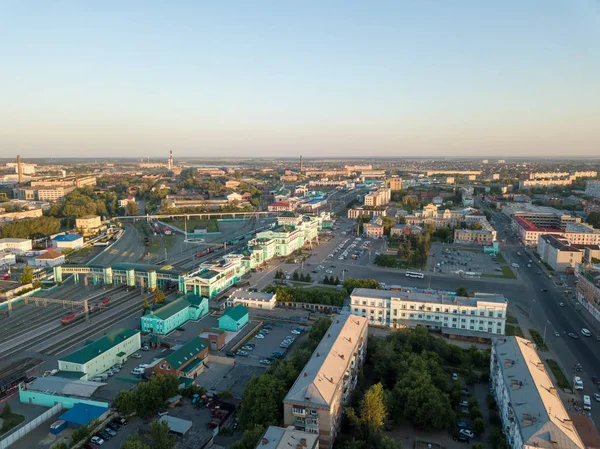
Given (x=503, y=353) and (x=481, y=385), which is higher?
(x=503, y=353)

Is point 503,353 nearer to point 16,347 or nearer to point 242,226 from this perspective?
point 16,347

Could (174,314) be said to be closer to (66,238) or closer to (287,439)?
(287,439)

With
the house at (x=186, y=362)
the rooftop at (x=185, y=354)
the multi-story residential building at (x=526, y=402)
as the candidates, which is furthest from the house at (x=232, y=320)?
the multi-story residential building at (x=526, y=402)

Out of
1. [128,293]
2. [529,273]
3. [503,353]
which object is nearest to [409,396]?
[503,353]

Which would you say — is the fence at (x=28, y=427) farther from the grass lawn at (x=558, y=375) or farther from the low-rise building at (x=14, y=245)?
the low-rise building at (x=14, y=245)

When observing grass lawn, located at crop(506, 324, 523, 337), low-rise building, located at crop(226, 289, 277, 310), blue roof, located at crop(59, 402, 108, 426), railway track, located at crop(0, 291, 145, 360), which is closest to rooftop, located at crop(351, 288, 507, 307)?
grass lawn, located at crop(506, 324, 523, 337)

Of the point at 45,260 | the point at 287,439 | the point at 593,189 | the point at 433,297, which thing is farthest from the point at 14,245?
the point at 593,189
